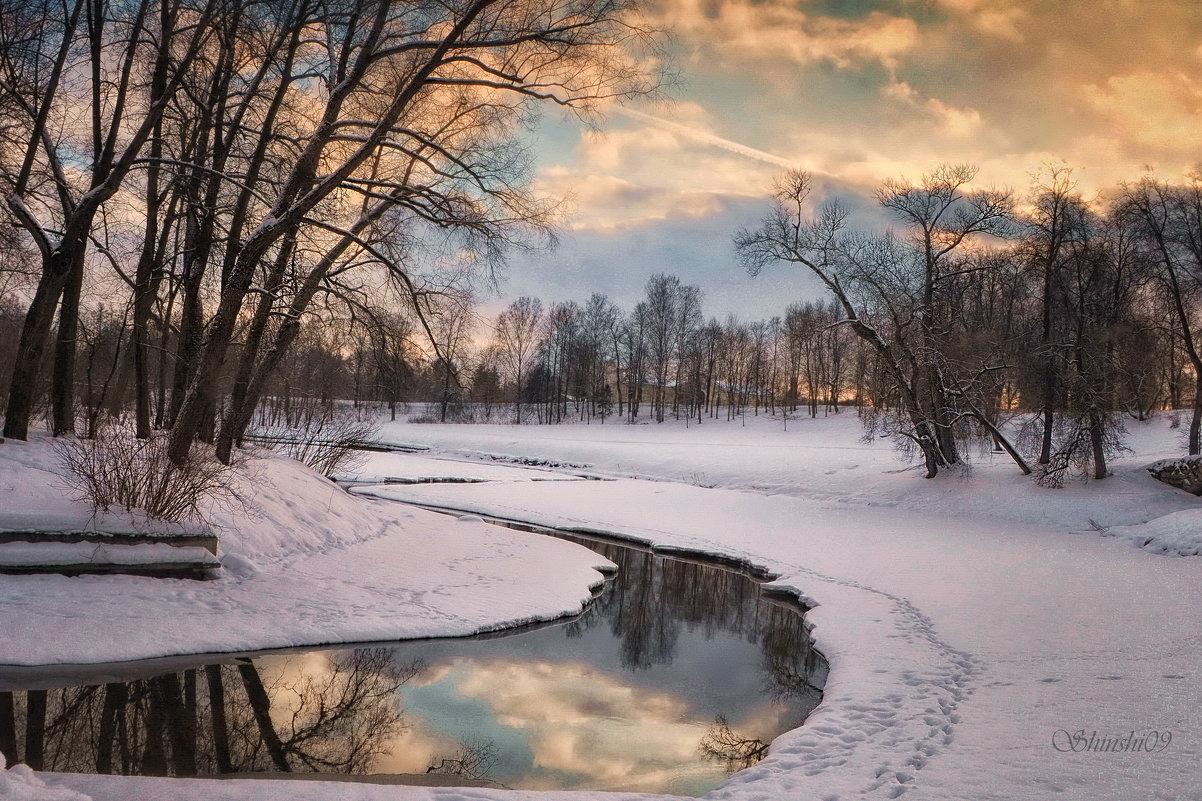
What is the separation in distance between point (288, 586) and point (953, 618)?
29.8 feet

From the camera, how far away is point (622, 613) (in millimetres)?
10734

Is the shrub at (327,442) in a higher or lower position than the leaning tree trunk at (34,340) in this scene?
lower

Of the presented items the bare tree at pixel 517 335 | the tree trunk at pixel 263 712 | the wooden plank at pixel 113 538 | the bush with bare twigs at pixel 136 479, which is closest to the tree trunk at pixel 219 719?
the tree trunk at pixel 263 712

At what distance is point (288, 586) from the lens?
30.2ft

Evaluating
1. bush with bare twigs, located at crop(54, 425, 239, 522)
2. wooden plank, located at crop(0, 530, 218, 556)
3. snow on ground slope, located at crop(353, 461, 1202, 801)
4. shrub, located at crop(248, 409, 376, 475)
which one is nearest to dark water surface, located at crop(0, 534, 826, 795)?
snow on ground slope, located at crop(353, 461, 1202, 801)

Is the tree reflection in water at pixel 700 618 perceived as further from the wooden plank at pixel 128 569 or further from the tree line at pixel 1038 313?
the tree line at pixel 1038 313

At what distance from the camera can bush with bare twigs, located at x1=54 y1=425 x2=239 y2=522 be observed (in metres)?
8.55

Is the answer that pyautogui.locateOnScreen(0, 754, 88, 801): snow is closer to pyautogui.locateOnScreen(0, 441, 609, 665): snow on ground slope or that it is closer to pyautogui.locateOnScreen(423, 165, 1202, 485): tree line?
pyautogui.locateOnScreen(0, 441, 609, 665): snow on ground slope

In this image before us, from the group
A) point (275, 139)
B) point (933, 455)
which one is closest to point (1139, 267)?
point (933, 455)

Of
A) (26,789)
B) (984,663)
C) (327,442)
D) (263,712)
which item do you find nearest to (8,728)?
(263,712)

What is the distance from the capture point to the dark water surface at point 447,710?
5.34 meters

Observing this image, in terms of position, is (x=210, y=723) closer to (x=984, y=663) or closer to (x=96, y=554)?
(x=96, y=554)

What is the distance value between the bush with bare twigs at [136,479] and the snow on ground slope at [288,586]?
0.31 metres

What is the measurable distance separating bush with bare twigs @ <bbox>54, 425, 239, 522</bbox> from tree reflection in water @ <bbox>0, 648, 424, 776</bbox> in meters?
2.87
